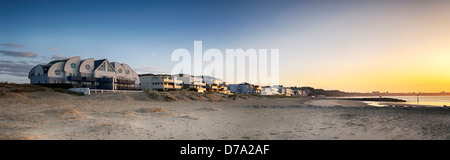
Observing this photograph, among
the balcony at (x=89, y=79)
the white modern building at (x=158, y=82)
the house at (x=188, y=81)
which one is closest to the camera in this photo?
the balcony at (x=89, y=79)

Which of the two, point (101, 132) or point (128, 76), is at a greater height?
point (128, 76)

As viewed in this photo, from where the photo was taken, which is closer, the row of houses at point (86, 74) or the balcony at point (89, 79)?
the row of houses at point (86, 74)

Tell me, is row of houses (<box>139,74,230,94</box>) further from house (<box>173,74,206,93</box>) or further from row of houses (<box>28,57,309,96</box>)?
row of houses (<box>28,57,309,96</box>)

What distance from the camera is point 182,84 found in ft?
317

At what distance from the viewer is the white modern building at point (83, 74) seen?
4901cm

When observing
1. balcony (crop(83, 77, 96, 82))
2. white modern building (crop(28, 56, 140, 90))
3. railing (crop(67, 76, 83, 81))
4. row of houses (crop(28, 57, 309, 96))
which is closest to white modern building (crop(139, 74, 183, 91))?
row of houses (crop(28, 57, 309, 96))

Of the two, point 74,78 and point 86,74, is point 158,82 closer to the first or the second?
point 86,74

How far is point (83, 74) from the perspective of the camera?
175ft

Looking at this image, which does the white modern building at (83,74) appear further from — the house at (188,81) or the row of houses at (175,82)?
the house at (188,81)

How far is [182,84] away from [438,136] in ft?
302

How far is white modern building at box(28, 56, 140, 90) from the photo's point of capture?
161 ft

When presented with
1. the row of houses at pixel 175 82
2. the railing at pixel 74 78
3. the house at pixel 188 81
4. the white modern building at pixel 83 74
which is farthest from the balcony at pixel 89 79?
the house at pixel 188 81
